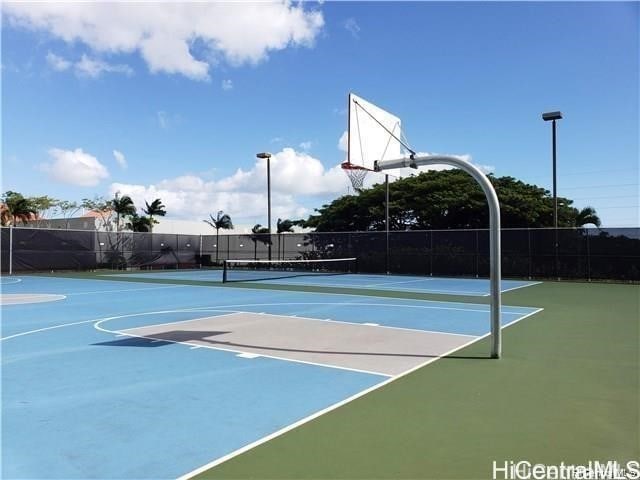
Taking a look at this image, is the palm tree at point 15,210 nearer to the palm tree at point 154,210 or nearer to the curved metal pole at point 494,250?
the palm tree at point 154,210

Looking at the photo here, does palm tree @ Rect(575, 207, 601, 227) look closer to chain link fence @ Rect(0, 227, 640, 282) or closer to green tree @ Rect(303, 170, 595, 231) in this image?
green tree @ Rect(303, 170, 595, 231)

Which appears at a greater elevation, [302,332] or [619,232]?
[619,232]

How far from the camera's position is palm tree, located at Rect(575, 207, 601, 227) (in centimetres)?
3812

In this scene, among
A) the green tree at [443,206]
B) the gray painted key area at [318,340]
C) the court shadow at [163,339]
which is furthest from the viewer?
the green tree at [443,206]

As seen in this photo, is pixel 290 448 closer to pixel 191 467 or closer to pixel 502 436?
pixel 191 467

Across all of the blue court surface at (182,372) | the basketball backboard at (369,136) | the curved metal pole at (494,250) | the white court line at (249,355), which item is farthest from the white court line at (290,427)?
the basketball backboard at (369,136)

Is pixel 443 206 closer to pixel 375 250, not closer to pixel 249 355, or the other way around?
pixel 375 250

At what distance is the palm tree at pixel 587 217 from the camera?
38125 millimetres

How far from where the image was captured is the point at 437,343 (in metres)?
8.01

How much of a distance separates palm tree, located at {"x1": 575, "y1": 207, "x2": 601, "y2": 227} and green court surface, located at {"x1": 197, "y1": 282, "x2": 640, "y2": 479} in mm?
34343

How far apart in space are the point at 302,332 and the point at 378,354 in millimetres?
2125

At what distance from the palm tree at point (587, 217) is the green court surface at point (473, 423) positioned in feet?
113

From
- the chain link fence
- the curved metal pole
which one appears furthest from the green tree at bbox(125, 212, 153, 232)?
the curved metal pole

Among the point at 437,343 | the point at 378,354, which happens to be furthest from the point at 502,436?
the point at 437,343
